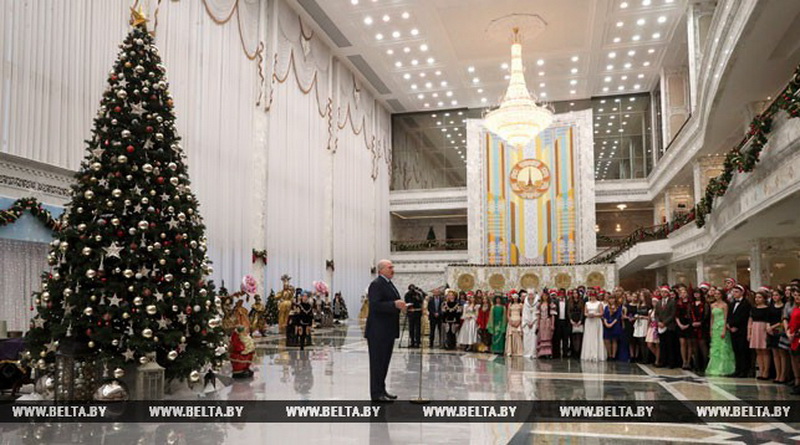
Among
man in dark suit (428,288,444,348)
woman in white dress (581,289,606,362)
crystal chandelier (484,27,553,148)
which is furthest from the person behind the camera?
crystal chandelier (484,27,553,148)

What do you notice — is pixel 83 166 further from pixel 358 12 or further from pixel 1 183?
pixel 358 12

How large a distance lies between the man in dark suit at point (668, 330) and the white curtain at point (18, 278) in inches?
382

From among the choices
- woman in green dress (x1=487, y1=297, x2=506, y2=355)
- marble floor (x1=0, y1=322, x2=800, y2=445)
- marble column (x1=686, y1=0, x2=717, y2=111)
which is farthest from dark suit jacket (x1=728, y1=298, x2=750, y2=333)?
marble column (x1=686, y1=0, x2=717, y2=111)

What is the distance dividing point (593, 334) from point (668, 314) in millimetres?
1538

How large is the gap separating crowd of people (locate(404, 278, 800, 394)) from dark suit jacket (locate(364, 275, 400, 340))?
1.67m

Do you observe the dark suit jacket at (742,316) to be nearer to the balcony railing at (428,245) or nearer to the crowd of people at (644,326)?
the crowd of people at (644,326)

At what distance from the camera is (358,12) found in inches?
786

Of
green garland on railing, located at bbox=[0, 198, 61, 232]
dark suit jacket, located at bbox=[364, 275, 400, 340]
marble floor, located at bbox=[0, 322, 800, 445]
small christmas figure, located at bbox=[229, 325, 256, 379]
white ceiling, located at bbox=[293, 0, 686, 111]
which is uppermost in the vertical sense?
white ceiling, located at bbox=[293, 0, 686, 111]

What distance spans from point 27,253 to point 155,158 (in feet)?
14.4

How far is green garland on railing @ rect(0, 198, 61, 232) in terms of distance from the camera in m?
8.26

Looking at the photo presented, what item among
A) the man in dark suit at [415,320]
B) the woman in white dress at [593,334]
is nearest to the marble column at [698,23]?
the woman in white dress at [593,334]

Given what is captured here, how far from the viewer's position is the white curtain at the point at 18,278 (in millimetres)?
8500

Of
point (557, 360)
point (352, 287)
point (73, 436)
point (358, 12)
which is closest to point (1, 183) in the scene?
point (73, 436)

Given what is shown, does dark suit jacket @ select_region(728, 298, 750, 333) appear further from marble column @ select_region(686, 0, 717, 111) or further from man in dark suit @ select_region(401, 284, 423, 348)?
marble column @ select_region(686, 0, 717, 111)
